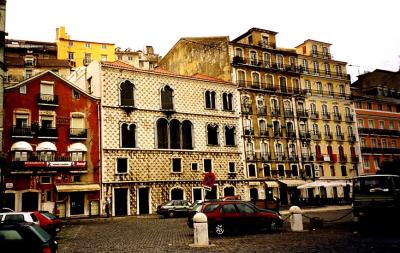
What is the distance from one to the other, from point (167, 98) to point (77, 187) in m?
13.0

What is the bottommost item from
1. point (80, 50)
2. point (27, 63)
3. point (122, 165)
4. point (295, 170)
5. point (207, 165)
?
point (295, 170)

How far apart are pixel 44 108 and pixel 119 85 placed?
722 centimetres

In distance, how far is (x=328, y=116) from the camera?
54.8m

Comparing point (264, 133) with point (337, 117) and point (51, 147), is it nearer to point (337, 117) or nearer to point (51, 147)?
point (337, 117)

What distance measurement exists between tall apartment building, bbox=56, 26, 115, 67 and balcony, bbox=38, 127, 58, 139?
111ft

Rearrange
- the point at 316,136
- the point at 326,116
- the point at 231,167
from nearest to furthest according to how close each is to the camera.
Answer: the point at 231,167 < the point at 316,136 < the point at 326,116

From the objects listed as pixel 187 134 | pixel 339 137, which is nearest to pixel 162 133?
pixel 187 134

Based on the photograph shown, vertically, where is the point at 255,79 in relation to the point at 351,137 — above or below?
above

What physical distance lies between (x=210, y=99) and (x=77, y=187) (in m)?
17.5

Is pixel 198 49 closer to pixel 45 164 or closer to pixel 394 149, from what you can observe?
pixel 45 164

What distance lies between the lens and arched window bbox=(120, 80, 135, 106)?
128 feet

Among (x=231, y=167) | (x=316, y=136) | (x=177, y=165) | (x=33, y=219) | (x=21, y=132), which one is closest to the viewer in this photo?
(x=33, y=219)

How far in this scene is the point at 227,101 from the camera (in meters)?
46.4

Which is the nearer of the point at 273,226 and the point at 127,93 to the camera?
the point at 273,226
